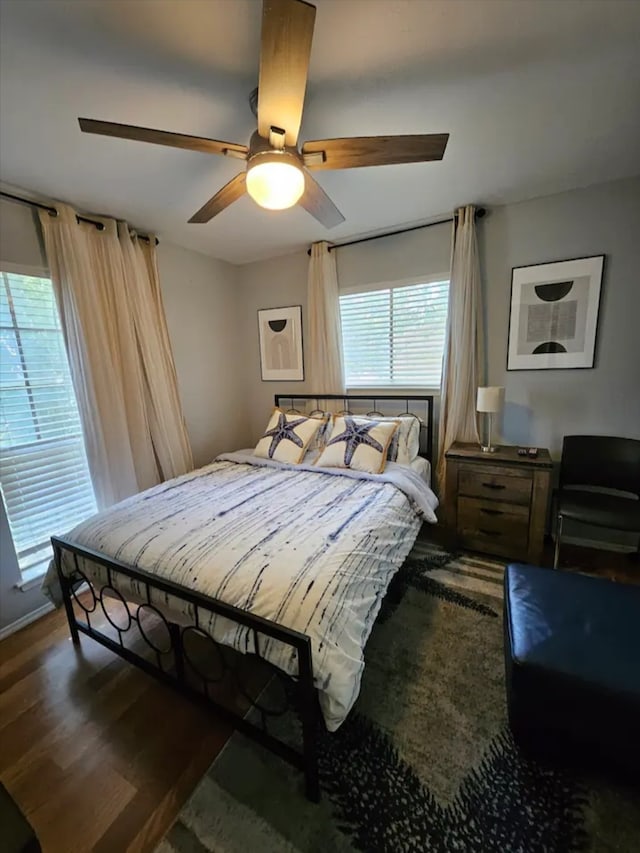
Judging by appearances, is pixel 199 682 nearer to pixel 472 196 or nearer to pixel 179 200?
pixel 179 200

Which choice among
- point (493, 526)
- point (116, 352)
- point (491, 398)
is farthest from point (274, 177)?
point (493, 526)

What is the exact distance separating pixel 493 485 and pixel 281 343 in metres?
2.35

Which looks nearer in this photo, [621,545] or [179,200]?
[179,200]

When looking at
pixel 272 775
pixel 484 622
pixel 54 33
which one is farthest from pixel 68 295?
pixel 484 622

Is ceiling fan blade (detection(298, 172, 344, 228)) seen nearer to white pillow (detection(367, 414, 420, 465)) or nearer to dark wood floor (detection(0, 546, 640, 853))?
white pillow (detection(367, 414, 420, 465))

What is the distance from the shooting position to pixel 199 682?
163 cm

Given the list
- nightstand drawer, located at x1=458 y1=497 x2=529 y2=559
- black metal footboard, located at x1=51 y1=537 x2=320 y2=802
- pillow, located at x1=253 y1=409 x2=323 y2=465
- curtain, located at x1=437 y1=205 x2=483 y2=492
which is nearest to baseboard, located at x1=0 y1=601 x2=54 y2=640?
black metal footboard, located at x1=51 y1=537 x2=320 y2=802

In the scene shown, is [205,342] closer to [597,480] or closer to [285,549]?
[285,549]

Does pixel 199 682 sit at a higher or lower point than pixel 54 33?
lower

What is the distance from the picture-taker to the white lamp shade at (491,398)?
95.3 inches

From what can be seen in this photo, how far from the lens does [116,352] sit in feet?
8.25

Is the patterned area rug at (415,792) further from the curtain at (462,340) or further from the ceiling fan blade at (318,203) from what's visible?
the ceiling fan blade at (318,203)

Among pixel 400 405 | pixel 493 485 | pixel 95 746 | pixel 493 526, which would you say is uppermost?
pixel 400 405

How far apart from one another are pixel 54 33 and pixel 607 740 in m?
2.90
